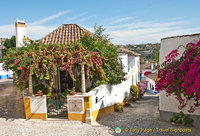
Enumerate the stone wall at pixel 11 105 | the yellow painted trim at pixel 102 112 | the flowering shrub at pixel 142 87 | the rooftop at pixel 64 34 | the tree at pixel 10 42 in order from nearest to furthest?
the yellow painted trim at pixel 102 112 → the stone wall at pixel 11 105 → the rooftop at pixel 64 34 → the flowering shrub at pixel 142 87 → the tree at pixel 10 42

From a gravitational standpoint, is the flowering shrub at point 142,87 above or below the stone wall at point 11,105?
below

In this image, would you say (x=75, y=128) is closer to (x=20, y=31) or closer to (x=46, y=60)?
(x=46, y=60)

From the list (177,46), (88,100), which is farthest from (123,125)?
(177,46)

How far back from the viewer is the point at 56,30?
14.3 m

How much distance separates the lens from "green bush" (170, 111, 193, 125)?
23.6 ft

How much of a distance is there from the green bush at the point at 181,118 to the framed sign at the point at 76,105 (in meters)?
3.84

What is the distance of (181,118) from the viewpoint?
7.28 m

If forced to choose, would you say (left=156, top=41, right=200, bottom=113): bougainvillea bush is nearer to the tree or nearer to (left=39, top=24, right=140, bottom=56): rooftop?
(left=39, top=24, right=140, bottom=56): rooftop

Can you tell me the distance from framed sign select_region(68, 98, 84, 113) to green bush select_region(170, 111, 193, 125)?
12.6 ft

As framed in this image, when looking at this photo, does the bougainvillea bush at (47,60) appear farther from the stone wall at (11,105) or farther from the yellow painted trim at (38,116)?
the stone wall at (11,105)

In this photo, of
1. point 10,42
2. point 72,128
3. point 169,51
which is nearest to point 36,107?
point 72,128

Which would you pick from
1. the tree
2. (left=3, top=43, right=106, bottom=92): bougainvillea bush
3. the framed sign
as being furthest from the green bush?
the tree

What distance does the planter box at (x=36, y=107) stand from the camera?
316 inches

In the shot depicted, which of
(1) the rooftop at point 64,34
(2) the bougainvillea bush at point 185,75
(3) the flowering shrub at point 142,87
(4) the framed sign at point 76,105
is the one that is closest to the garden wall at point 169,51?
(2) the bougainvillea bush at point 185,75
